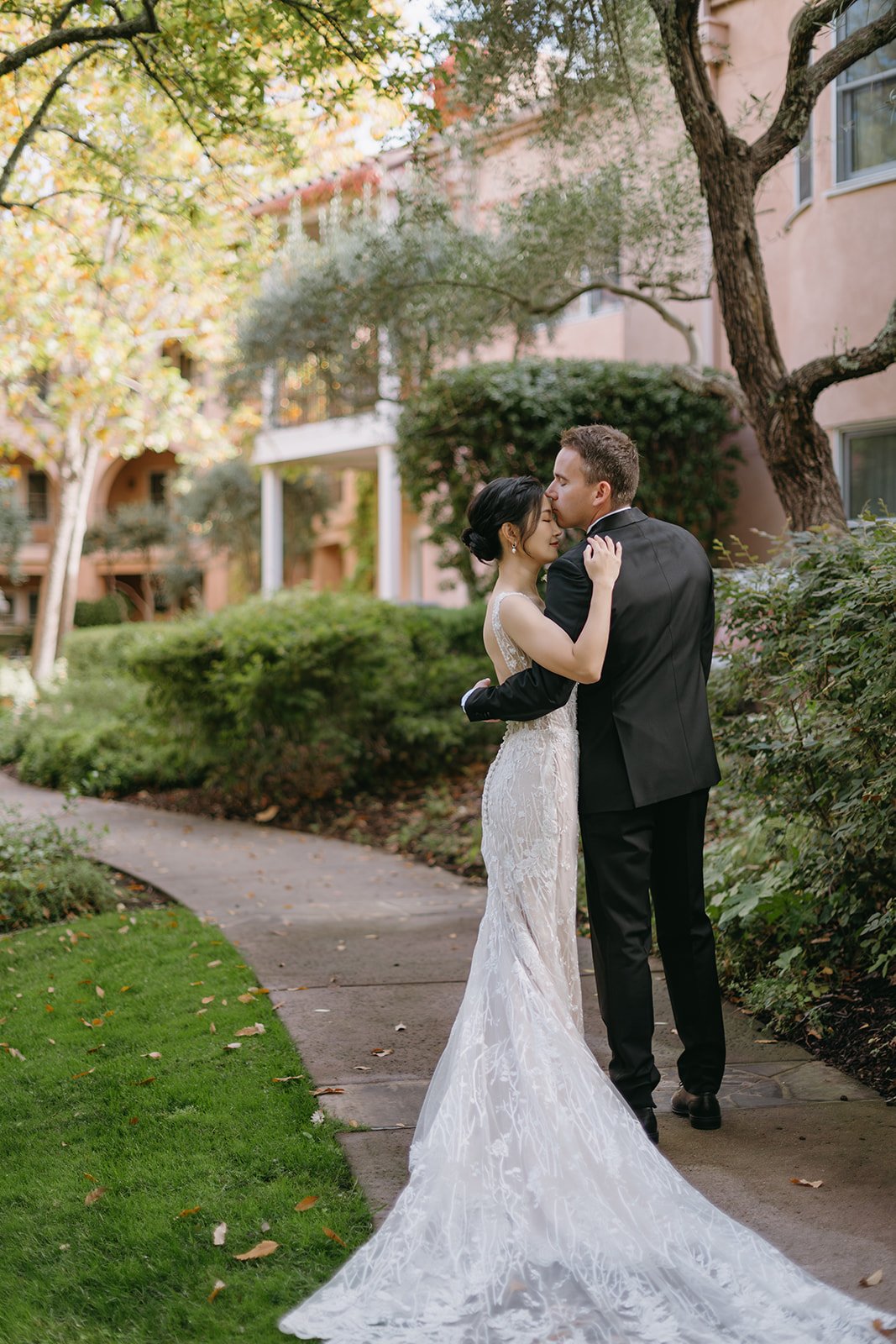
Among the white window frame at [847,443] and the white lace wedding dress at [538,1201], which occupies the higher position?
the white window frame at [847,443]

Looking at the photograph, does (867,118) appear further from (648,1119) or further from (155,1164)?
(155,1164)

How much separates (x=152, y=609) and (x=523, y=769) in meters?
31.2

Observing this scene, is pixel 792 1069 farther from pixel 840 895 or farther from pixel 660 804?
pixel 660 804

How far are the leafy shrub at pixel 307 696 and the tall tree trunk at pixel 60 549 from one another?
944cm

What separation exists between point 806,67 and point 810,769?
3.82m

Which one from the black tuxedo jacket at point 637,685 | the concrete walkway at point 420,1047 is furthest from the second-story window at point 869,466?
the black tuxedo jacket at point 637,685

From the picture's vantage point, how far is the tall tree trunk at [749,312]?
6.43 meters

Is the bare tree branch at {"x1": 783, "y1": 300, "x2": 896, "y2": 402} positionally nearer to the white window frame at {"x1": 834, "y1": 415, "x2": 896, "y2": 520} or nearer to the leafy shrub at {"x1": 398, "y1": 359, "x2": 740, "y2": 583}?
the white window frame at {"x1": 834, "y1": 415, "x2": 896, "y2": 520}

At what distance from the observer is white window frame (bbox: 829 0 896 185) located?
10.6 m

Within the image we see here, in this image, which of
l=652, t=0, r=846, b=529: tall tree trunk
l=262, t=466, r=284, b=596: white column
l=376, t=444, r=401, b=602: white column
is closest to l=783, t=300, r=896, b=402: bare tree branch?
l=652, t=0, r=846, b=529: tall tree trunk

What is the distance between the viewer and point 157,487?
1452 inches

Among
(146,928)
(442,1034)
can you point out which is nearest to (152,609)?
(146,928)

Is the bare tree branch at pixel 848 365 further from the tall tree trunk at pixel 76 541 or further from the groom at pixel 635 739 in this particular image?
the tall tree trunk at pixel 76 541

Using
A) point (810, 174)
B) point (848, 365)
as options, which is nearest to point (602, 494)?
point (848, 365)
